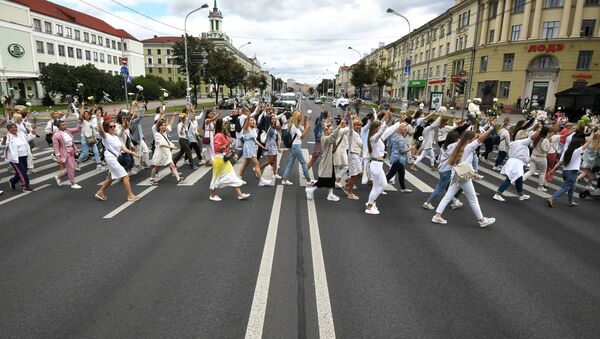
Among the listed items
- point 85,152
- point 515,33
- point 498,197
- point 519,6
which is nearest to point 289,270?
point 498,197

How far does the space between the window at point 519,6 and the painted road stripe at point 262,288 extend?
4376 centimetres

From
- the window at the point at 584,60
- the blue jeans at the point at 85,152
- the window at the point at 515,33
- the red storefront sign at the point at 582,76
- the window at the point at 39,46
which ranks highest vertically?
the window at the point at 515,33

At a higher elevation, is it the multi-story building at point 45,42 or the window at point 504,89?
the multi-story building at point 45,42

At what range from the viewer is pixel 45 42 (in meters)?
54.3

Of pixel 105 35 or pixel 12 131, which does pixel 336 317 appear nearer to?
pixel 12 131

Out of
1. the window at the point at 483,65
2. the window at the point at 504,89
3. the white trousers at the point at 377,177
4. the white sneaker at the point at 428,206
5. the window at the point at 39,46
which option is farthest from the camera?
the window at the point at 39,46

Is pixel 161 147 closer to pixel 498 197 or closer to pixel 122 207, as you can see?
pixel 122 207

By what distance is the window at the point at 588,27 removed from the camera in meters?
34.5

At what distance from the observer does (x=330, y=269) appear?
4.53 metres

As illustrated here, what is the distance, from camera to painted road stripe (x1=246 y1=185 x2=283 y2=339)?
334 centimetres

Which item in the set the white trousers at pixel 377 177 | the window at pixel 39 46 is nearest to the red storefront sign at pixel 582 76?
the white trousers at pixel 377 177

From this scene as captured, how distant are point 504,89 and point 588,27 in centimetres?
892

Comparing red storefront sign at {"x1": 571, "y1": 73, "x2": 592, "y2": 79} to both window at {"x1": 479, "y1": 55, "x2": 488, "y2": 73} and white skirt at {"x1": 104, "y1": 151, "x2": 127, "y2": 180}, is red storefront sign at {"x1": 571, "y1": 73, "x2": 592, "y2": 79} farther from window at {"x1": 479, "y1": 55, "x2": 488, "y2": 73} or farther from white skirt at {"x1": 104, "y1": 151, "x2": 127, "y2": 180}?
white skirt at {"x1": 104, "y1": 151, "x2": 127, "y2": 180}

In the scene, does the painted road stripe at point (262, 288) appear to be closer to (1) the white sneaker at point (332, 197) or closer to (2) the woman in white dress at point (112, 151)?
(1) the white sneaker at point (332, 197)
